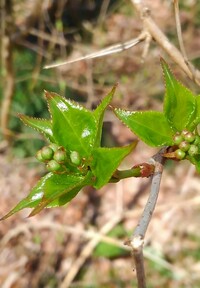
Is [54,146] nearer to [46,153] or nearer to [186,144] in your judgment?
[46,153]


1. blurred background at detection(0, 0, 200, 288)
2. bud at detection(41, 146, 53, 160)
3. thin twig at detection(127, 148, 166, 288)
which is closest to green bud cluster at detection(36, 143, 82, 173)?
bud at detection(41, 146, 53, 160)

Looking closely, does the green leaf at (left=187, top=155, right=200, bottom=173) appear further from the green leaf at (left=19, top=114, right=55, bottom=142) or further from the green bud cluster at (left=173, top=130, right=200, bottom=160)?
the green leaf at (left=19, top=114, right=55, bottom=142)

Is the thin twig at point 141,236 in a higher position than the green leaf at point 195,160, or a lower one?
higher

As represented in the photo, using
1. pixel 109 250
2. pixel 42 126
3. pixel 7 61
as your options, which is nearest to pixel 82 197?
pixel 109 250

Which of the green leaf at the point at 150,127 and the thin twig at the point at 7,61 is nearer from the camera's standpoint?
the green leaf at the point at 150,127

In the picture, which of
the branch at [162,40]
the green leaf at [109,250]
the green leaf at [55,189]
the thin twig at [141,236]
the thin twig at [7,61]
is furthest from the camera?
the green leaf at [109,250]

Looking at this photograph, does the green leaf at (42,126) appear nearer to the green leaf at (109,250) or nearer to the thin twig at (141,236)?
the thin twig at (141,236)

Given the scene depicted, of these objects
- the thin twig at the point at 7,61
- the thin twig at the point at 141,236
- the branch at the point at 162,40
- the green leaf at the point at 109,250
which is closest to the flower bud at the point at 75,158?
the thin twig at the point at 141,236
